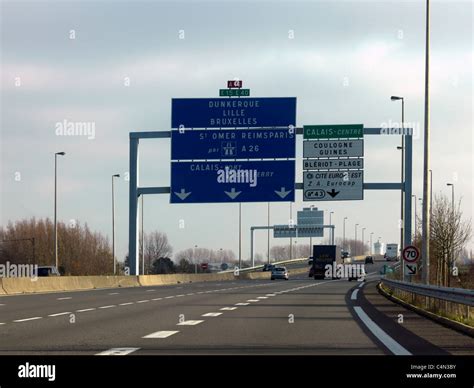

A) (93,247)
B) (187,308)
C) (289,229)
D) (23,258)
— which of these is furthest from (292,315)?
(93,247)

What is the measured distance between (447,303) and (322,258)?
2757 inches

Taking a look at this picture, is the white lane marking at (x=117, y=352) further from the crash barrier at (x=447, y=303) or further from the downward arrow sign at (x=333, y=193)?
the downward arrow sign at (x=333, y=193)

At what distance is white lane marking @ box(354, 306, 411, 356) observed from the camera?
1394 centimetres

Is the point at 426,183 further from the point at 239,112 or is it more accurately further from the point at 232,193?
the point at 232,193

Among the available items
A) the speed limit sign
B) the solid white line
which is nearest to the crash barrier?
the speed limit sign

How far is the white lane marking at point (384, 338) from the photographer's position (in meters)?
13.9

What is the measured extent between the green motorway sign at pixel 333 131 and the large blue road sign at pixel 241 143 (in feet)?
3.42

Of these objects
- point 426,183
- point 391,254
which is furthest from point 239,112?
point 391,254

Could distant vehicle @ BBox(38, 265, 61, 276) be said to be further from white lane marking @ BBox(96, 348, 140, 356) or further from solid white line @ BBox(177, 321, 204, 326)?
white lane marking @ BBox(96, 348, 140, 356)

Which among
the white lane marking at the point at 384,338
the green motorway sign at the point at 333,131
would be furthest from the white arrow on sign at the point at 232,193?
the white lane marking at the point at 384,338
